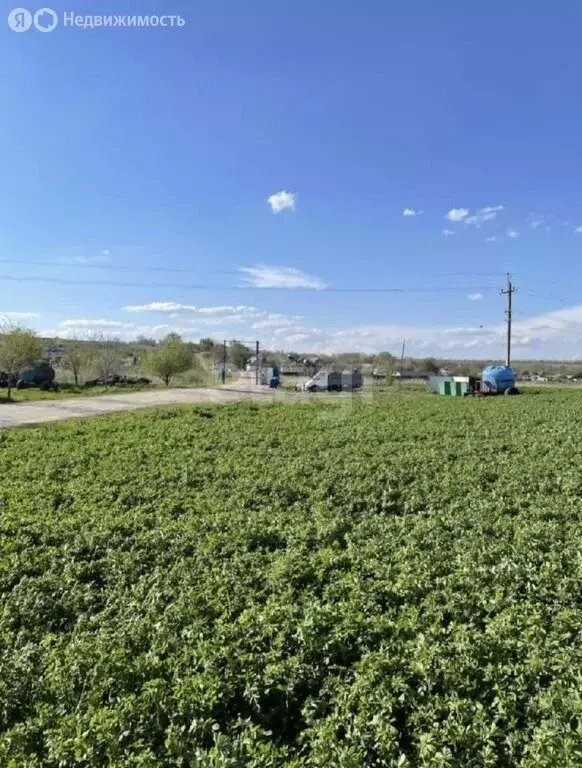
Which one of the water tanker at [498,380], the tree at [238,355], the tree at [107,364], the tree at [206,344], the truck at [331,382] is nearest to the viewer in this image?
the water tanker at [498,380]

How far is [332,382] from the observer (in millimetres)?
38250

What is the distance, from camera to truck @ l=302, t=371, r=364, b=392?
124ft

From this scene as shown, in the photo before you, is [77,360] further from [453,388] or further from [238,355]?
[238,355]

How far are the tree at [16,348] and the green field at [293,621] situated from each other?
24.1m

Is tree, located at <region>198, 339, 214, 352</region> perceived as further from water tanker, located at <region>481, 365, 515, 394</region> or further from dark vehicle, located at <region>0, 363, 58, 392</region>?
water tanker, located at <region>481, 365, 515, 394</region>

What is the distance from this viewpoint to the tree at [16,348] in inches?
1136

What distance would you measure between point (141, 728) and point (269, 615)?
116cm

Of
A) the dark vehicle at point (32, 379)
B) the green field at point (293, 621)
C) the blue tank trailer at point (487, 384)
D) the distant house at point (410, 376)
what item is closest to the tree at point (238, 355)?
the distant house at point (410, 376)

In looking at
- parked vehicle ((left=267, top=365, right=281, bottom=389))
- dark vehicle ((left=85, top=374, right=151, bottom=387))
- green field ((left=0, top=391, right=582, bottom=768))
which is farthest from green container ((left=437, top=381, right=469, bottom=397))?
green field ((left=0, top=391, right=582, bottom=768))

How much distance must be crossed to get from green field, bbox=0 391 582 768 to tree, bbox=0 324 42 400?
79.2 ft

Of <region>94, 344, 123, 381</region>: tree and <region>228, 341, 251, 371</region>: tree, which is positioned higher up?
<region>228, 341, 251, 371</region>: tree

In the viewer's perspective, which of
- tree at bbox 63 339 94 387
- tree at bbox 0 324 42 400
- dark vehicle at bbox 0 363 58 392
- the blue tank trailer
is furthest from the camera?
tree at bbox 63 339 94 387

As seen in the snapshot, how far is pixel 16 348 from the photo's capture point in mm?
29016

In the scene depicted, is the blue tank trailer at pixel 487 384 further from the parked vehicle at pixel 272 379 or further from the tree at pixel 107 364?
the tree at pixel 107 364
